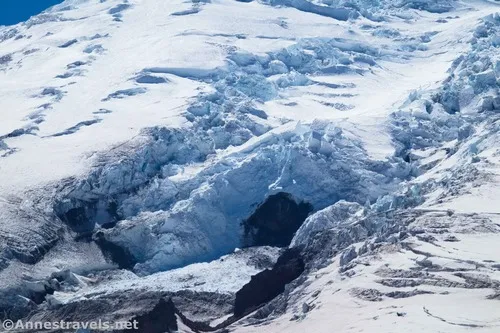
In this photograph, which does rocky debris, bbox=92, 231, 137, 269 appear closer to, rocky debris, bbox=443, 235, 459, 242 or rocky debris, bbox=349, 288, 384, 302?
rocky debris, bbox=349, 288, 384, 302

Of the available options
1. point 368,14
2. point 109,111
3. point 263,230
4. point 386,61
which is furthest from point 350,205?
point 368,14

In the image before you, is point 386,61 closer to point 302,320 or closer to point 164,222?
point 164,222

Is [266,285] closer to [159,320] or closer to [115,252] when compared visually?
[159,320]

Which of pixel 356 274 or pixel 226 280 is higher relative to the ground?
pixel 356 274

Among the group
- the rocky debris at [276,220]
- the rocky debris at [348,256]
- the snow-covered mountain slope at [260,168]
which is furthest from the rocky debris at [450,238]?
the rocky debris at [276,220]

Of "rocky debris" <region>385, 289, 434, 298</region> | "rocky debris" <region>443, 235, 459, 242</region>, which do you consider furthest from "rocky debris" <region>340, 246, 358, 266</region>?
"rocky debris" <region>385, 289, 434, 298</region>

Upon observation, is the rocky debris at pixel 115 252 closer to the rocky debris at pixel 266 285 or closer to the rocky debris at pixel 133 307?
the rocky debris at pixel 133 307
